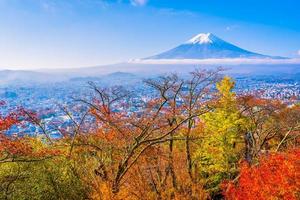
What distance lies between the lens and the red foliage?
27.2m

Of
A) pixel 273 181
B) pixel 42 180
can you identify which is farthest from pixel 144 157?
pixel 273 181

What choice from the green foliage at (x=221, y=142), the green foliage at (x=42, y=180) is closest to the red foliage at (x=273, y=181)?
the green foliage at (x=221, y=142)

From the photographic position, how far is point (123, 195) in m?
25.3

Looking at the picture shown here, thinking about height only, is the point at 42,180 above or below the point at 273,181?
above

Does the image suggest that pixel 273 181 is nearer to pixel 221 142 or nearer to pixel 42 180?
pixel 221 142

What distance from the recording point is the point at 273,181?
2827 centimetres

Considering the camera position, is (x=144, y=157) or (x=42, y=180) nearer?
(x=42, y=180)

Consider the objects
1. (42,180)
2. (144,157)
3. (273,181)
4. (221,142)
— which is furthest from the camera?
(221,142)

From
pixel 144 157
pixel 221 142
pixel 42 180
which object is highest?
pixel 42 180

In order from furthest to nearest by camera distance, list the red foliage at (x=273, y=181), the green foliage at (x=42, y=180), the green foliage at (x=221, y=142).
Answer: the green foliage at (x=221, y=142) < the red foliage at (x=273, y=181) < the green foliage at (x=42, y=180)

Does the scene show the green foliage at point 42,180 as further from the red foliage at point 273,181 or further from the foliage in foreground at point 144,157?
the red foliage at point 273,181

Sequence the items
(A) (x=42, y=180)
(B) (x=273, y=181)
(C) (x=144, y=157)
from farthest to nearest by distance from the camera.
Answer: (C) (x=144, y=157)
(B) (x=273, y=181)
(A) (x=42, y=180)

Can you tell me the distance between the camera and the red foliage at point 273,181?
27.2m

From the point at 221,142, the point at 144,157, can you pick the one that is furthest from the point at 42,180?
the point at 221,142
